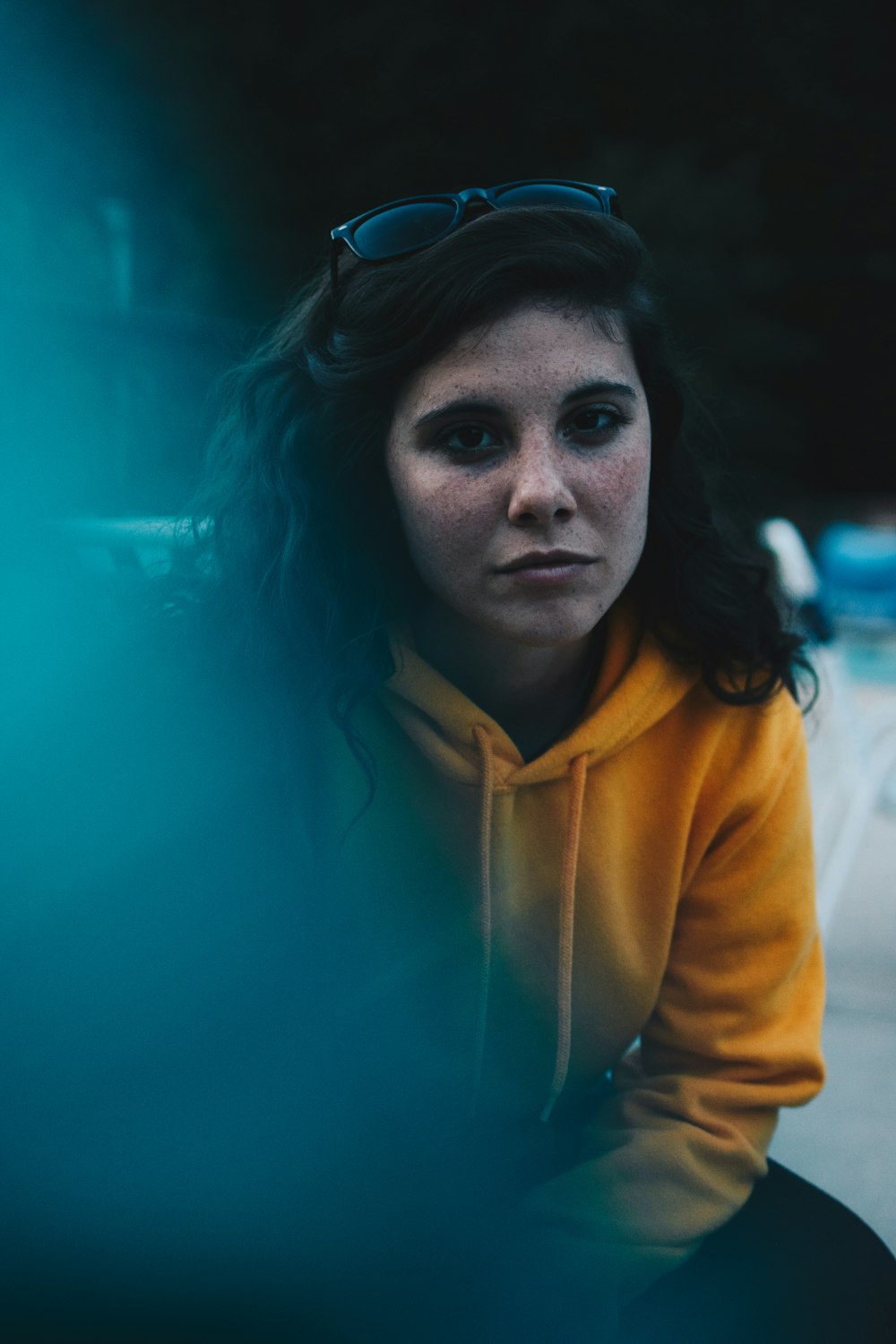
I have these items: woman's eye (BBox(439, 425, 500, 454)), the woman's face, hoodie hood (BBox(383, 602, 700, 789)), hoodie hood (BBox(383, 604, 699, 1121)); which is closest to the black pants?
hoodie hood (BBox(383, 604, 699, 1121))

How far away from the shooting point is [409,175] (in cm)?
831

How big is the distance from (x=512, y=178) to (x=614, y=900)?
370 inches

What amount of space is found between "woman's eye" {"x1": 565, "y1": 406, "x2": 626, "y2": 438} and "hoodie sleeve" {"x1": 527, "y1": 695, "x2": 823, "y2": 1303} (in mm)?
393

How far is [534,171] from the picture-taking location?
8.91 metres

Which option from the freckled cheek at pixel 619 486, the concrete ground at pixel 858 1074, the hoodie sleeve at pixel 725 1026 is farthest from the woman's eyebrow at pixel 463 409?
the concrete ground at pixel 858 1074

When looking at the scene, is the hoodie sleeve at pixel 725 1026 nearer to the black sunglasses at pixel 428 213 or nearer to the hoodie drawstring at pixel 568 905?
the hoodie drawstring at pixel 568 905

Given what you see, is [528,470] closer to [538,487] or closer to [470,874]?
[538,487]

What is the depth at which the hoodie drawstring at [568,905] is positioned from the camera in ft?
4.20

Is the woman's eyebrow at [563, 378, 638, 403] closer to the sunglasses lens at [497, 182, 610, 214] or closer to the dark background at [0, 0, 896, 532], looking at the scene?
the sunglasses lens at [497, 182, 610, 214]

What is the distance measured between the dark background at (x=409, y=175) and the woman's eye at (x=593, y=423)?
1.42ft

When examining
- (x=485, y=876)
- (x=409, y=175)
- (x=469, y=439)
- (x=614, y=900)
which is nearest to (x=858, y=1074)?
(x=614, y=900)

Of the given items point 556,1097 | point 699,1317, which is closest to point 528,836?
point 556,1097

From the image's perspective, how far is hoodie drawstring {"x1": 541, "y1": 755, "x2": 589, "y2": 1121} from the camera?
4.20 ft

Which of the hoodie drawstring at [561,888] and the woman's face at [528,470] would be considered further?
the hoodie drawstring at [561,888]
